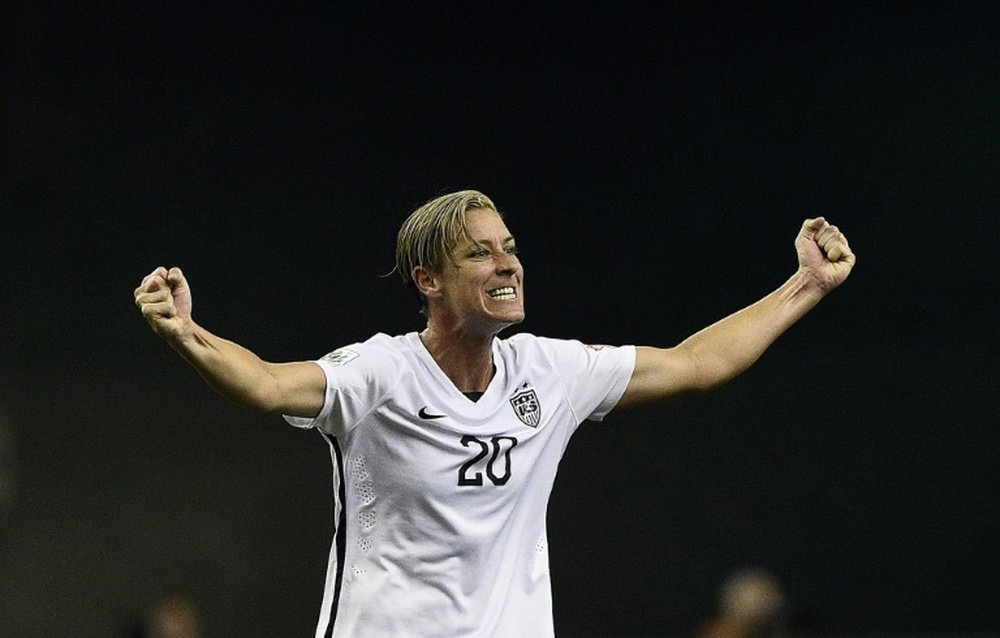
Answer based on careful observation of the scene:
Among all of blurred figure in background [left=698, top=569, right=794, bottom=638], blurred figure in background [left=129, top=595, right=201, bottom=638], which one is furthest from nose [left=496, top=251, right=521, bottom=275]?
blurred figure in background [left=129, top=595, right=201, bottom=638]

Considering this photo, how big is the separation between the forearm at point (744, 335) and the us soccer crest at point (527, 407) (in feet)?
1.53

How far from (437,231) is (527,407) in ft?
1.74

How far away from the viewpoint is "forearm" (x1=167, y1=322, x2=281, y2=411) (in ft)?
12.6

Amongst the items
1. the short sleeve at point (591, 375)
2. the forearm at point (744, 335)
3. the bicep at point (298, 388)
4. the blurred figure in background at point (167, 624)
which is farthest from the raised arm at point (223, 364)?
the blurred figure in background at point (167, 624)

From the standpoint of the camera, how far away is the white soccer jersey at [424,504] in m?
4.18

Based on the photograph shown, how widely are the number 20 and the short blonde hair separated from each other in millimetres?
487

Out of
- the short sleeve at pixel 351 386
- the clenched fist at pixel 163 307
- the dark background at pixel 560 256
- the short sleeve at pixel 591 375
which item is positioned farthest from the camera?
the dark background at pixel 560 256

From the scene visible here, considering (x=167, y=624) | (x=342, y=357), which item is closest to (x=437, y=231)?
(x=342, y=357)

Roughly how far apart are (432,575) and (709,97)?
629 centimetres

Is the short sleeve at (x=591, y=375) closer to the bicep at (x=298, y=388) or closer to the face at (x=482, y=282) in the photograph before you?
the face at (x=482, y=282)

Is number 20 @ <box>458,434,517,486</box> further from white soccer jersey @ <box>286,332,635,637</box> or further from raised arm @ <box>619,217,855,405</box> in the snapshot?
raised arm @ <box>619,217,855,405</box>

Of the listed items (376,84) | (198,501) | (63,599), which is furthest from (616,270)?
(63,599)

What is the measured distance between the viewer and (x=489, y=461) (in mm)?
4277

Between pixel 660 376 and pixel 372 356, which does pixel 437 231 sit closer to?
pixel 372 356
